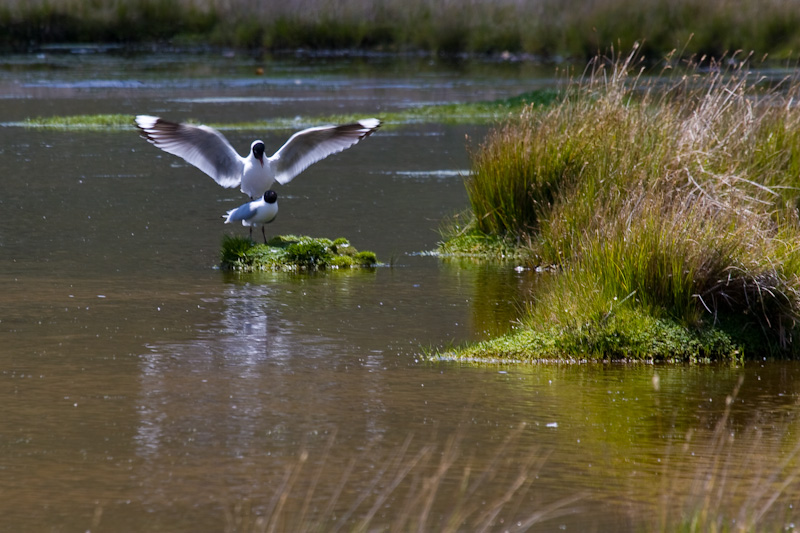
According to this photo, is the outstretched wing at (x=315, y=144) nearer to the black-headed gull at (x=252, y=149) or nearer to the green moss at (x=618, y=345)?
the black-headed gull at (x=252, y=149)

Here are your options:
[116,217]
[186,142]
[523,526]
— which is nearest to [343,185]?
[116,217]

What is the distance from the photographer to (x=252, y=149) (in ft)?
39.7

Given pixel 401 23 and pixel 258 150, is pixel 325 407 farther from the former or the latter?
pixel 401 23

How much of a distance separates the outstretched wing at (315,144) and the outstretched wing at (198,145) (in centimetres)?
40

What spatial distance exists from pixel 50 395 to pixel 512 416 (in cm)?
247

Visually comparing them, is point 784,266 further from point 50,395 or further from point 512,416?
point 50,395

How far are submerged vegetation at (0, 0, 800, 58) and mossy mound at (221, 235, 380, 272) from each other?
2572 cm

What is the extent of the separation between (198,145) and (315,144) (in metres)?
1.11

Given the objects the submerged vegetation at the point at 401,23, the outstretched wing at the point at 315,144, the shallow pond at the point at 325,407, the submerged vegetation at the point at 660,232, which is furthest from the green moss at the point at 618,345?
the submerged vegetation at the point at 401,23

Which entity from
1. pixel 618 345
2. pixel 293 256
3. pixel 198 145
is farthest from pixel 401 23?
pixel 618 345

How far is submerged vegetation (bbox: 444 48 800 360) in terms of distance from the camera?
325 inches

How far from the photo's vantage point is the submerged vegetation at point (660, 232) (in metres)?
8.27

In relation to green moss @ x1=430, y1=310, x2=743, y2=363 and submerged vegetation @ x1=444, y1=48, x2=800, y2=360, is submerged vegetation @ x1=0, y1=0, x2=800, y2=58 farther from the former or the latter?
green moss @ x1=430, y1=310, x2=743, y2=363

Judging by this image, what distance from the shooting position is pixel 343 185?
1731cm
